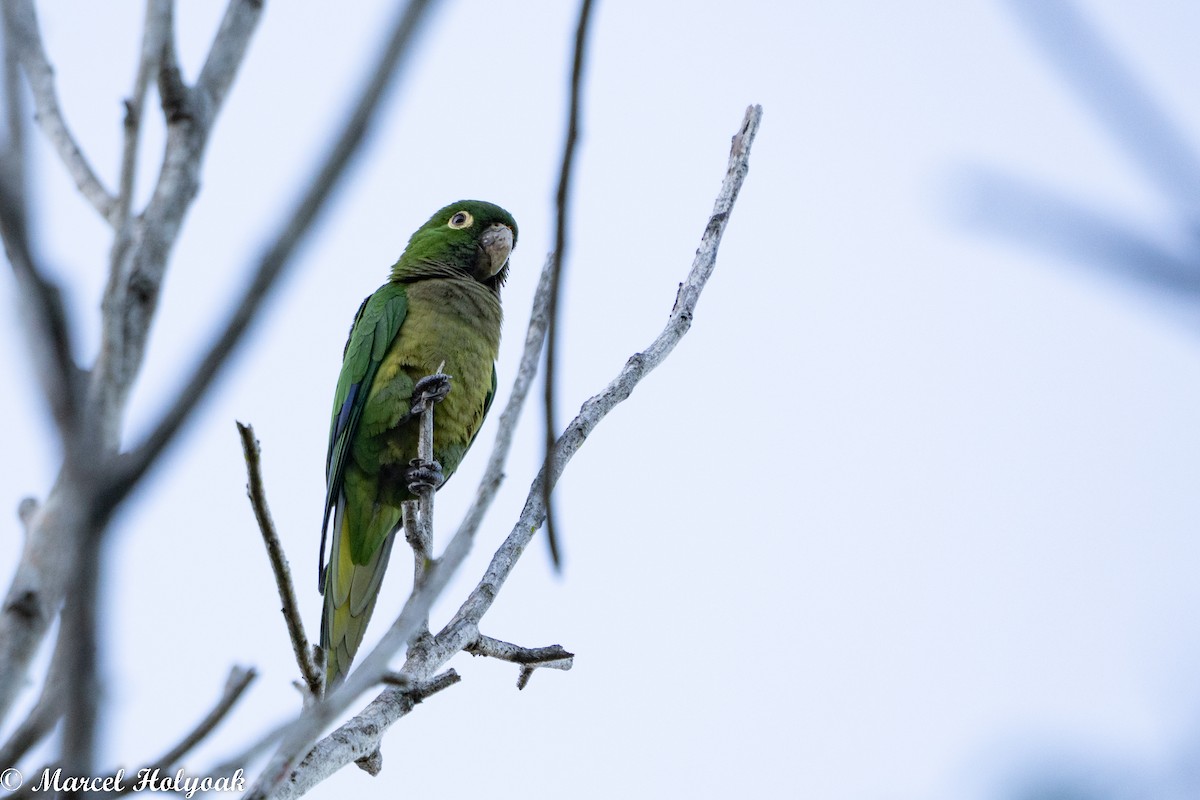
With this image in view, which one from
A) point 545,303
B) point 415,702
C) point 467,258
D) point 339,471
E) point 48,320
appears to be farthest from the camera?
point 467,258

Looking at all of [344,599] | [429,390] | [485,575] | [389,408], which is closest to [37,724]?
[485,575]

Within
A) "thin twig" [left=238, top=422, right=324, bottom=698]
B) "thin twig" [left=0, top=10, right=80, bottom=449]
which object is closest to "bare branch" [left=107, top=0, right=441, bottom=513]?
"thin twig" [left=0, top=10, right=80, bottom=449]

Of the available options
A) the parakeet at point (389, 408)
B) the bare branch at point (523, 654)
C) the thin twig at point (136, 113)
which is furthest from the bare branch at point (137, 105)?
the parakeet at point (389, 408)

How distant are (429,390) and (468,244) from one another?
5.65 feet

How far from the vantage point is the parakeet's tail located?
4.76 metres

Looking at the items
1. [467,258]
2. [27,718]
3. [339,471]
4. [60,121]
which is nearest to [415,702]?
[27,718]

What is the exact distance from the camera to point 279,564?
2264 millimetres

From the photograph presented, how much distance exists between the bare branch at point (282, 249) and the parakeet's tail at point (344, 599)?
380 cm

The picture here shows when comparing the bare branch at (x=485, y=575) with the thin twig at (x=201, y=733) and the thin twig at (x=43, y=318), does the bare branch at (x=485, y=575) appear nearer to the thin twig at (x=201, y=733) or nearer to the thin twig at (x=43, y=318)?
the thin twig at (x=201, y=733)

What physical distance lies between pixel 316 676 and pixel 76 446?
5.30 ft

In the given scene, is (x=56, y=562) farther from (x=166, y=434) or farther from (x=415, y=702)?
(x=415, y=702)

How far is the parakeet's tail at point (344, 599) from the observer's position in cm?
476

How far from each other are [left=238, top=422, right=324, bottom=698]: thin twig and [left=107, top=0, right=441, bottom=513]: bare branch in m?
1.26

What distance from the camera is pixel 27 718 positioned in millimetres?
1359
